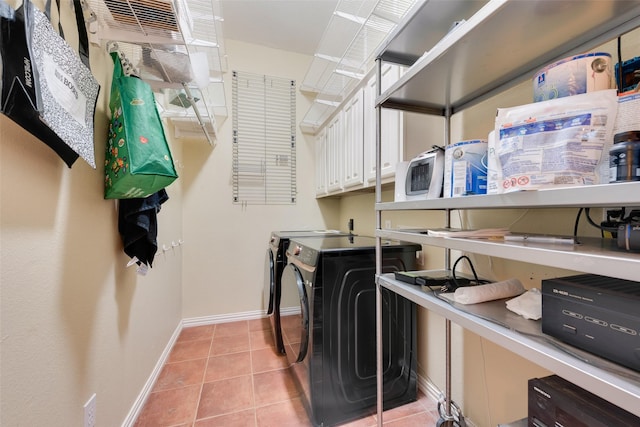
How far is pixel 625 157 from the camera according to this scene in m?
0.45

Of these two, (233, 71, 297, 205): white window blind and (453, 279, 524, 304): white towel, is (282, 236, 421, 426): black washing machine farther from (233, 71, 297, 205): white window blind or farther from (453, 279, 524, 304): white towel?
(233, 71, 297, 205): white window blind

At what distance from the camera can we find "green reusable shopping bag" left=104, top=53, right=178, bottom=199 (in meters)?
0.97

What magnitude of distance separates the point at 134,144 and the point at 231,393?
160 centimetres

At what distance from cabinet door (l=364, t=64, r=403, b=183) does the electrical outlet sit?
1.72m

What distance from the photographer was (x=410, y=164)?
112 centimetres

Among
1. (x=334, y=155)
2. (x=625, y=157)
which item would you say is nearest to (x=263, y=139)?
(x=334, y=155)

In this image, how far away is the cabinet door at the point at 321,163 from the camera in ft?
8.84

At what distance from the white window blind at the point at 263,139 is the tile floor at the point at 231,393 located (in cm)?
150

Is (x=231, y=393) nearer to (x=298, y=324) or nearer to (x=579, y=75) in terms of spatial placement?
(x=298, y=324)

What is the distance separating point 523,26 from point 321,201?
8.05 feet

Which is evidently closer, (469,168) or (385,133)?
(469,168)

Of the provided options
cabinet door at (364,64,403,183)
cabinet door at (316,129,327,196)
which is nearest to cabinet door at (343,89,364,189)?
cabinet door at (364,64,403,183)

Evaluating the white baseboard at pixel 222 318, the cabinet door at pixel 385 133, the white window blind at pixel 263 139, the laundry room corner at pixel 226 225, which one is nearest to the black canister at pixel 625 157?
the cabinet door at pixel 385 133

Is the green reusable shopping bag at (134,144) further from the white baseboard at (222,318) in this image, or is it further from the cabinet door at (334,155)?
the white baseboard at (222,318)
